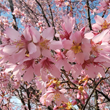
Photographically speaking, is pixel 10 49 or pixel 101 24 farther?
pixel 101 24

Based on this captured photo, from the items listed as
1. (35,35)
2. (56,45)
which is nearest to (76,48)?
(56,45)

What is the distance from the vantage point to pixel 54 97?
1.36 metres

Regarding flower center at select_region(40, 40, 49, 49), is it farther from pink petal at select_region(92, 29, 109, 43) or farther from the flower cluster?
pink petal at select_region(92, 29, 109, 43)

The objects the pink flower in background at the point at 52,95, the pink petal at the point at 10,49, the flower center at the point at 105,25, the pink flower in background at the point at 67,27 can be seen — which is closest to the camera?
the pink petal at the point at 10,49

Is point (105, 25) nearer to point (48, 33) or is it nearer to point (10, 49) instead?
point (48, 33)

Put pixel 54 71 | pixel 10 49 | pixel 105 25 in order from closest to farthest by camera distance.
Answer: pixel 10 49, pixel 54 71, pixel 105 25

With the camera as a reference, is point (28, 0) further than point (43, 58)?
Yes

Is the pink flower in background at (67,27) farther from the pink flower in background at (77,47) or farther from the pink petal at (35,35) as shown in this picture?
the pink petal at (35,35)

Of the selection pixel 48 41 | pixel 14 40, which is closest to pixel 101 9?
pixel 48 41

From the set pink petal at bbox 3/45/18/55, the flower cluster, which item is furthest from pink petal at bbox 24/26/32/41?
pink petal at bbox 3/45/18/55

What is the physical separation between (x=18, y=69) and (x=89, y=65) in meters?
0.58

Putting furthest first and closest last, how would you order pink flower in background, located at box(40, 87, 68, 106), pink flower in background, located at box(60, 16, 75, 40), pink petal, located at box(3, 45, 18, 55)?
pink flower in background, located at box(40, 87, 68, 106) → pink flower in background, located at box(60, 16, 75, 40) → pink petal, located at box(3, 45, 18, 55)

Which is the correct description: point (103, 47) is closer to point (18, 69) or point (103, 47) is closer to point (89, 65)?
point (89, 65)

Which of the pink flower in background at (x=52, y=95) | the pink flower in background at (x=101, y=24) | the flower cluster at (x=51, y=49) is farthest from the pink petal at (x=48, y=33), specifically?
the pink flower in background at (x=52, y=95)
